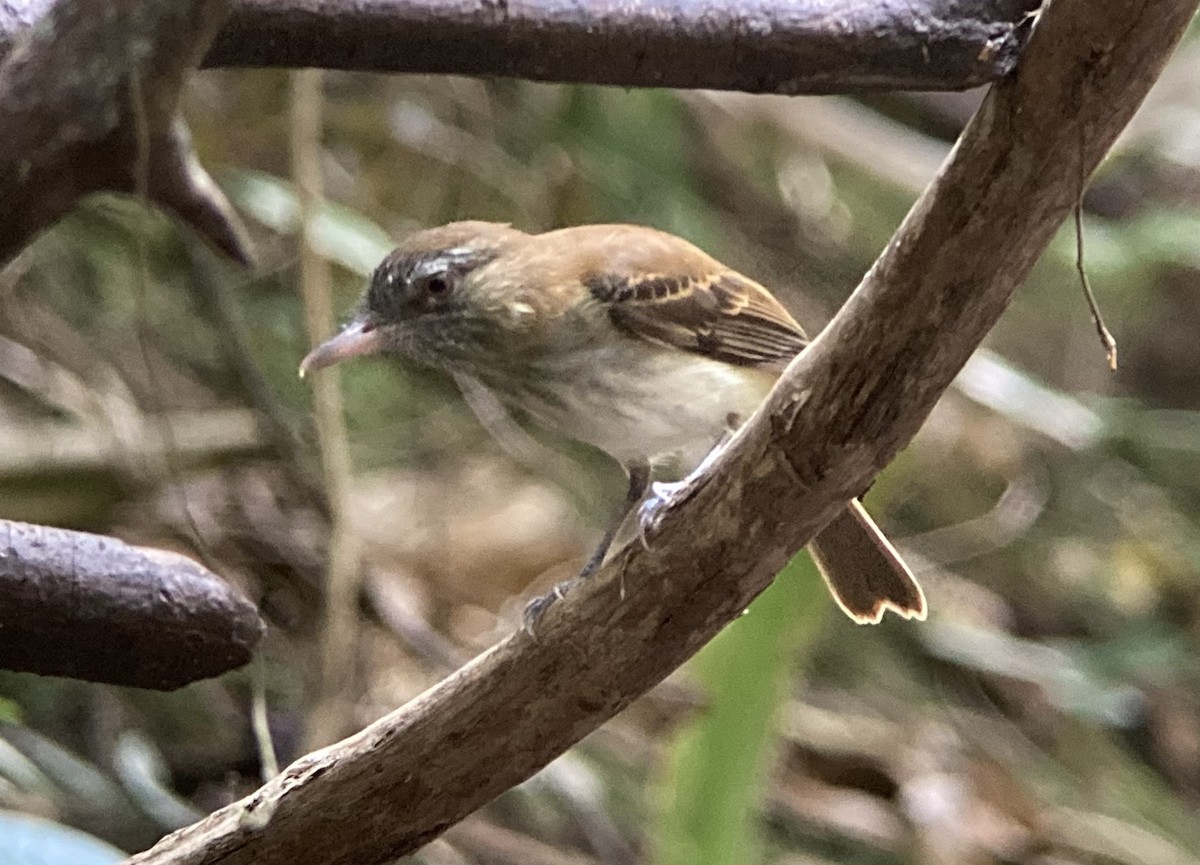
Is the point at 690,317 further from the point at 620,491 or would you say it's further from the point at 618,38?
the point at 620,491

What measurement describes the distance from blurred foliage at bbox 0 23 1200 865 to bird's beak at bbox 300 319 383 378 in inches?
15.0

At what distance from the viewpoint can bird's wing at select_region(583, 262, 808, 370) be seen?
4.73ft

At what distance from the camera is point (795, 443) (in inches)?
34.9

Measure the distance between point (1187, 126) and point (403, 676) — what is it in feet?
6.58

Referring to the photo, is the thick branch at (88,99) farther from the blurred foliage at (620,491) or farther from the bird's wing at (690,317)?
the blurred foliage at (620,491)

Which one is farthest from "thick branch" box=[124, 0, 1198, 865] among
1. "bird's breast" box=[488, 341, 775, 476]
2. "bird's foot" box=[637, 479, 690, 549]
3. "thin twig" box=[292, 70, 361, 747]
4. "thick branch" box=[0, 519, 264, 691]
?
"thin twig" box=[292, 70, 361, 747]

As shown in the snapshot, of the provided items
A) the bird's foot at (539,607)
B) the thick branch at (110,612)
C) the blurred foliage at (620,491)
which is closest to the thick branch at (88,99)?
the thick branch at (110,612)

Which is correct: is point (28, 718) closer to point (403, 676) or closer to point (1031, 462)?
point (403, 676)

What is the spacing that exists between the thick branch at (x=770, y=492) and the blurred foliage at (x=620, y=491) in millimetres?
552

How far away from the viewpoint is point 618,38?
3.51 feet

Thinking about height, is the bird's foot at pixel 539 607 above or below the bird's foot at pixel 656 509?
below

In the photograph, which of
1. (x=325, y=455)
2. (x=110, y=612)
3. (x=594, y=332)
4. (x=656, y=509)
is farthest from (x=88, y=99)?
(x=325, y=455)

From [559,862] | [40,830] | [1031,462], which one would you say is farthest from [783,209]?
[40,830]

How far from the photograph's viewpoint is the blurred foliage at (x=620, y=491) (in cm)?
199
